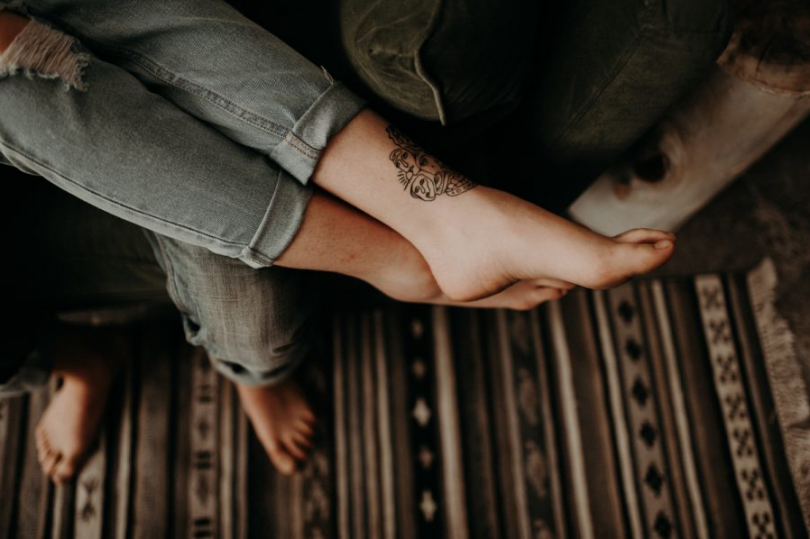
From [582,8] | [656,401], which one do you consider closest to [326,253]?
[582,8]

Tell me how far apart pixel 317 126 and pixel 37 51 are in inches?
11.5

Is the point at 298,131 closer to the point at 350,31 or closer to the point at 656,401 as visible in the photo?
the point at 350,31

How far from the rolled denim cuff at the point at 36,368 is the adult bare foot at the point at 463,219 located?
591mm

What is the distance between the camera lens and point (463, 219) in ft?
2.09

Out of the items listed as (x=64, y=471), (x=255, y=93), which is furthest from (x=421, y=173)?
(x=64, y=471)

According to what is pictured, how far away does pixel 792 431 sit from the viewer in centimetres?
97

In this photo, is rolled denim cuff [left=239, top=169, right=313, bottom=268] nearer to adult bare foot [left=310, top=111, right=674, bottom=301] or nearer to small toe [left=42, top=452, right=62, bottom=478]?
adult bare foot [left=310, top=111, right=674, bottom=301]

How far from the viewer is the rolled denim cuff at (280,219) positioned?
592 mm

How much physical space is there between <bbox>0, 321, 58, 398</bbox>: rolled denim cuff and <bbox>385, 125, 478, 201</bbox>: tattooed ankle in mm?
674

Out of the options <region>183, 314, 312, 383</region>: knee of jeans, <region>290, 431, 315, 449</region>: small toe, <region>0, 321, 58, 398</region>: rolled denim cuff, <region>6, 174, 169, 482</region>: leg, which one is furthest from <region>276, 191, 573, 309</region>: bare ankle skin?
<region>0, 321, 58, 398</region>: rolled denim cuff

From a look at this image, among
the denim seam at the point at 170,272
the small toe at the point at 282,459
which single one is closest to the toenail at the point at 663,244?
the denim seam at the point at 170,272

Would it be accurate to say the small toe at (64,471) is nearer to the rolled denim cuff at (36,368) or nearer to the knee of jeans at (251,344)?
the rolled denim cuff at (36,368)

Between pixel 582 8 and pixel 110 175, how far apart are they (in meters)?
0.55

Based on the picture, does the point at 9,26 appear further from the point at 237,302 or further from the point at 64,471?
the point at 64,471
